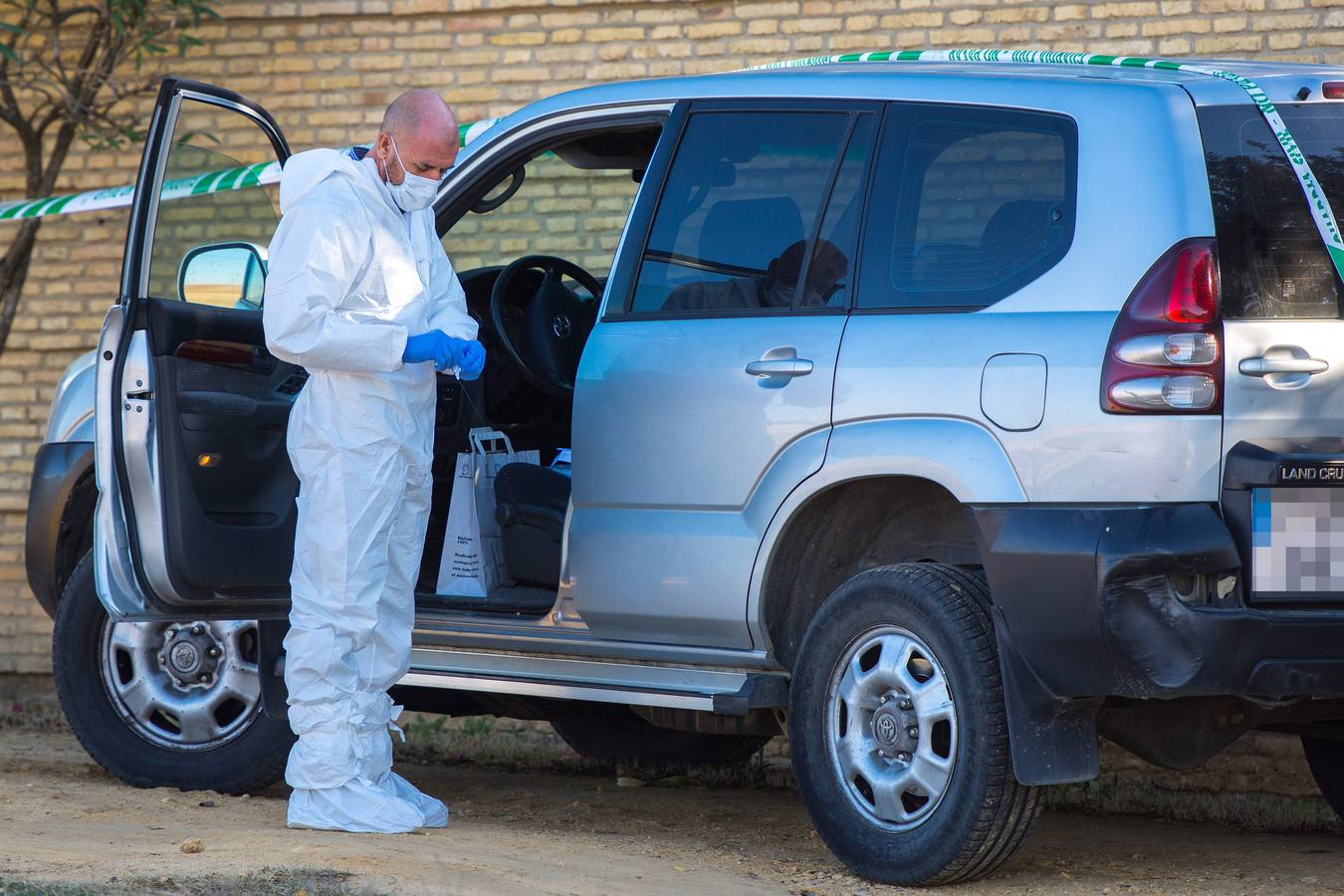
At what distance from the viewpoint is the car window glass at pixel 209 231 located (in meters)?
5.22

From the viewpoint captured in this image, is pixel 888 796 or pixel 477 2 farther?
pixel 477 2

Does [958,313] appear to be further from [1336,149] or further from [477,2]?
[477,2]

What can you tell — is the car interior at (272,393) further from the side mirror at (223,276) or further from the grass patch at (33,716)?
the grass patch at (33,716)

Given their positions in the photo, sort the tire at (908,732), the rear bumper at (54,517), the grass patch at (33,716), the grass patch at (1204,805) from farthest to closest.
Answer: the grass patch at (33,716)
the rear bumper at (54,517)
the grass patch at (1204,805)
the tire at (908,732)

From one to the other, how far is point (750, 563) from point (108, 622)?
91.7 inches

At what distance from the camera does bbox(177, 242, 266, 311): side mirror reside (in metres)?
5.35

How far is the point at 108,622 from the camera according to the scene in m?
5.67

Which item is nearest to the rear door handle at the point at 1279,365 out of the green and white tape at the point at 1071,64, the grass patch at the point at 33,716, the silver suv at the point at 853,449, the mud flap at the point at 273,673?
the silver suv at the point at 853,449

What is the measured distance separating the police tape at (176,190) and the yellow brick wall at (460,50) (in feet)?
1.14

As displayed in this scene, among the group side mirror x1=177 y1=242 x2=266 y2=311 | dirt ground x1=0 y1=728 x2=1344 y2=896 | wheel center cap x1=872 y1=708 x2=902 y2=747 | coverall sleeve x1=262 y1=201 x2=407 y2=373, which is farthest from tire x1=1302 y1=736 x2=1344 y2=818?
side mirror x1=177 y1=242 x2=266 y2=311

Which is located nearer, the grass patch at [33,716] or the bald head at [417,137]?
the bald head at [417,137]

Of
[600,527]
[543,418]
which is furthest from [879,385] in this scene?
[543,418]

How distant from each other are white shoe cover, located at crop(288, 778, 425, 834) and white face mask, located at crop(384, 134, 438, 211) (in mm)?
1542

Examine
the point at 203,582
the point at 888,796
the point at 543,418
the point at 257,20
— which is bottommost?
the point at 888,796
